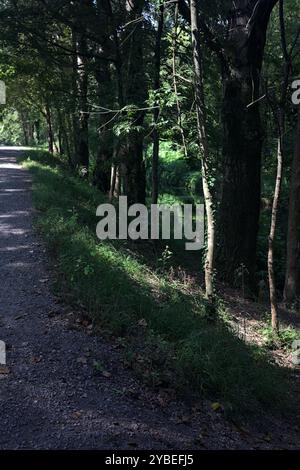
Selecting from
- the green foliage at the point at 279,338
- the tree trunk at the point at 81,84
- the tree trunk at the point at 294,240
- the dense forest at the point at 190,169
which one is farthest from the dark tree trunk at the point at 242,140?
the tree trunk at the point at 81,84

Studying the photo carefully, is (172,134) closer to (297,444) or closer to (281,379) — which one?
(281,379)

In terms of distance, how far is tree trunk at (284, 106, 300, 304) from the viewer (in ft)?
35.3

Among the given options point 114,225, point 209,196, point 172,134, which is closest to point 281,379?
point 209,196

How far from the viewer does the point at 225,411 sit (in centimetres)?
482

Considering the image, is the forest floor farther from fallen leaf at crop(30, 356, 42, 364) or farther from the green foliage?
the green foliage

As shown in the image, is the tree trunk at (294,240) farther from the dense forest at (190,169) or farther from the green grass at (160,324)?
the green grass at (160,324)

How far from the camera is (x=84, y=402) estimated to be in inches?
176

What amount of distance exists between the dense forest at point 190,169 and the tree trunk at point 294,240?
0.03 metres

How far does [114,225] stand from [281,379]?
6.54 meters

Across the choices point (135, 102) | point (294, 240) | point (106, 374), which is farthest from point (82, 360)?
point (294, 240)

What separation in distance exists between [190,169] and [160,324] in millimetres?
5233

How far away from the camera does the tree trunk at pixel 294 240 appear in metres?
10.8

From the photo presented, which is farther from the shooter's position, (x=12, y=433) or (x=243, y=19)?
(x=243, y=19)

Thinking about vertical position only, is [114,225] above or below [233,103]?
below
